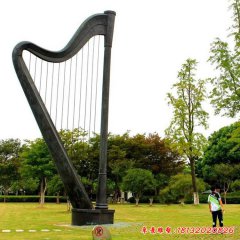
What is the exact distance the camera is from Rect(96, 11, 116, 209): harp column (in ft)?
37.0

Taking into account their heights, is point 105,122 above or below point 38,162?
below

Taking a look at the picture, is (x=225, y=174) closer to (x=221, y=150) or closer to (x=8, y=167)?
(x=221, y=150)

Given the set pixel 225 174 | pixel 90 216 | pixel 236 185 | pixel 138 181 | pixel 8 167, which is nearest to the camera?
pixel 90 216

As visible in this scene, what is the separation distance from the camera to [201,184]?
31.8m

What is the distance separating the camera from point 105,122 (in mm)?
11578

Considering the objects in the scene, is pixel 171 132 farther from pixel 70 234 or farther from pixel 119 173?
Result: pixel 70 234

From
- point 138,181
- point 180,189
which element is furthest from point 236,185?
point 138,181

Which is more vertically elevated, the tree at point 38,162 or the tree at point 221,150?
the tree at point 221,150

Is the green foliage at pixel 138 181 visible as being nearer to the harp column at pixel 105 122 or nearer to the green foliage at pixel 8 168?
the green foliage at pixel 8 168

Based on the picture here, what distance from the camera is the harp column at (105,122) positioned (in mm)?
11266

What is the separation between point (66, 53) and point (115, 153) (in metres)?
27.3

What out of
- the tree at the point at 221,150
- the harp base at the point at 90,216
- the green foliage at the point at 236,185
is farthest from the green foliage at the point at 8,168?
the harp base at the point at 90,216

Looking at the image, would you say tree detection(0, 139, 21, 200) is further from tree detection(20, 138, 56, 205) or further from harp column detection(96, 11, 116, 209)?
harp column detection(96, 11, 116, 209)

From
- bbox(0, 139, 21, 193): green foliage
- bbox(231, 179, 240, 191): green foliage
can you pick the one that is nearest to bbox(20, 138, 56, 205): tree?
bbox(0, 139, 21, 193): green foliage
